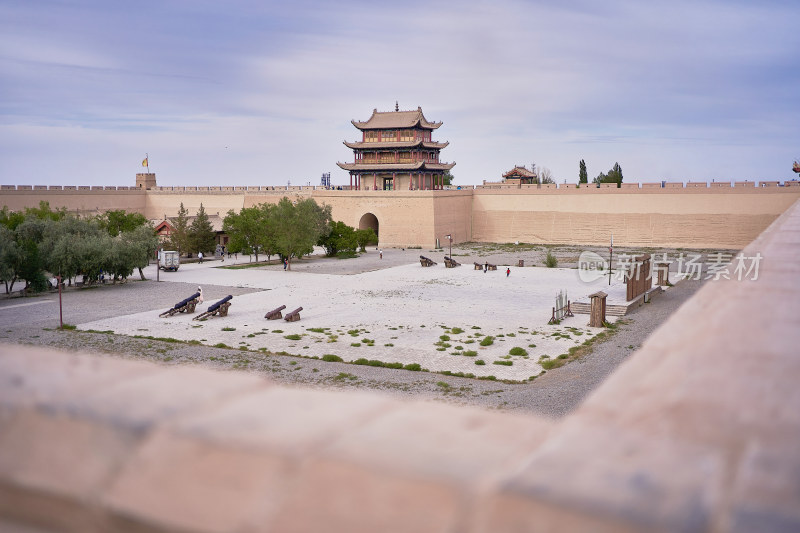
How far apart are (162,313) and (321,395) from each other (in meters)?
22.5

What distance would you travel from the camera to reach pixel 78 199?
2042 inches

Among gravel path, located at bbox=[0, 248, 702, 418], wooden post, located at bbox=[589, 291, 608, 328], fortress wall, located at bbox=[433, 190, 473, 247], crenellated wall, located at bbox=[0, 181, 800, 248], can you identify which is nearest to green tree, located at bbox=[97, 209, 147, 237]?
crenellated wall, located at bbox=[0, 181, 800, 248]

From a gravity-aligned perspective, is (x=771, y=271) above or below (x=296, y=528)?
above

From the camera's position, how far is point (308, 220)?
38625 mm

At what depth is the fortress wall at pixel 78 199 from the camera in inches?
1858

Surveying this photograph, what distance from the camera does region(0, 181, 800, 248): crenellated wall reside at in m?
46.2

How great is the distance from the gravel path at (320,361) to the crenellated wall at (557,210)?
21.9 m

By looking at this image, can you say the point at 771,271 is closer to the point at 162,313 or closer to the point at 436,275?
the point at 162,313

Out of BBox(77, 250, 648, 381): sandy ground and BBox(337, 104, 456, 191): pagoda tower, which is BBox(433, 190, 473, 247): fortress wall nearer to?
BBox(337, 104, 456, 191): pagoda tower

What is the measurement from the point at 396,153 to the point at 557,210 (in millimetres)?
12422

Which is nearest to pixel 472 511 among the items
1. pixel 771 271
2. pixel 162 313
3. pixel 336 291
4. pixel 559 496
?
pixel 559 496

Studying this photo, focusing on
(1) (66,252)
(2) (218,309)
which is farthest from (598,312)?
(1) (66,252)

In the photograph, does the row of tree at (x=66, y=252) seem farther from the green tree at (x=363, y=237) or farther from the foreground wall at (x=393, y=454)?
the foreground wall at (x=393, y=454)

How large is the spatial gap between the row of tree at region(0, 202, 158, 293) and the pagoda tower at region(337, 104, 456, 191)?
888 inches
